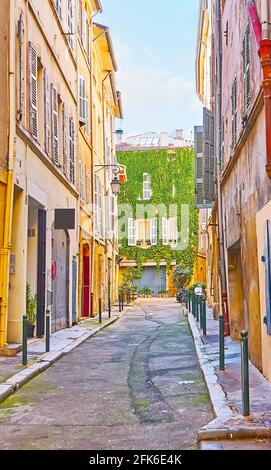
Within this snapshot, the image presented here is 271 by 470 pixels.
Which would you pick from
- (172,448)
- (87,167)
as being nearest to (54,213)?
(87,167)

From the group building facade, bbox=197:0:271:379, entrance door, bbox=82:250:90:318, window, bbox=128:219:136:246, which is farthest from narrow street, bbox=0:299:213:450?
window, bbox=128:219:136:246

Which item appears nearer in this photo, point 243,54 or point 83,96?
point 243,54

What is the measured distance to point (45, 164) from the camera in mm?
14766

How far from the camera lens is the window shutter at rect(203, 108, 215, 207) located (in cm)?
1805

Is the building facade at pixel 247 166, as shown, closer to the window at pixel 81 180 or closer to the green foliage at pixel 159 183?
the window at pixel 81 180

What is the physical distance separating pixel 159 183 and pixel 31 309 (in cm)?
3728

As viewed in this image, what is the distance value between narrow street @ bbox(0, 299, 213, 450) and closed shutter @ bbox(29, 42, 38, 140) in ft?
16.2

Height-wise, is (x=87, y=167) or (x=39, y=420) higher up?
(x=87, y=167)

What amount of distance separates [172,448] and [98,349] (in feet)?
26.1

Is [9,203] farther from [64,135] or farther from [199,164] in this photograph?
[199,164]

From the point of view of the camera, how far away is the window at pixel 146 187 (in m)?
50.2

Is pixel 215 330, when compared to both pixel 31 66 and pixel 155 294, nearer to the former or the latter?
pixel 31 66

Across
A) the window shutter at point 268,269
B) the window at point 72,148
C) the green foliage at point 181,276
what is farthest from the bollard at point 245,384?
the green foliage at point 181,276
